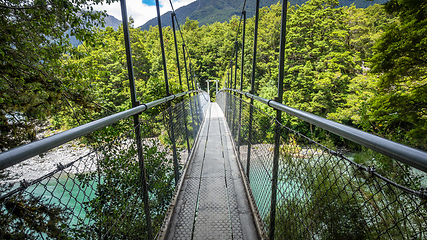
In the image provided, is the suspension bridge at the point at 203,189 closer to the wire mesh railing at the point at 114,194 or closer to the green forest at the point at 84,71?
the wire mesh railing at the point at 114,194

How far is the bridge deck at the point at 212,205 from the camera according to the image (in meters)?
1.52

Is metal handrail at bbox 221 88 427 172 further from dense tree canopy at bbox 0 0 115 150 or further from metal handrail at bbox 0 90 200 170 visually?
dense tree canopy at bbox 0 0 115 150

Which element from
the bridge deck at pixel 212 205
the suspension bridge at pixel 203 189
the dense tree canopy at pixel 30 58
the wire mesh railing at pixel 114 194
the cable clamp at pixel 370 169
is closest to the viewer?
the cable clamp at pixel 370 169

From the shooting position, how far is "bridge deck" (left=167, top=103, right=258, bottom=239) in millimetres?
1521

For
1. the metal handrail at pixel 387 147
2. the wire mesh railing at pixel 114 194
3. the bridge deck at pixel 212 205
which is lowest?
the bridge deck at pixel 212 205

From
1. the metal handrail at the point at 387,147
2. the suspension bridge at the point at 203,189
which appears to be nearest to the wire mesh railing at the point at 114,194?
the suspension bridge at the point at 203,189

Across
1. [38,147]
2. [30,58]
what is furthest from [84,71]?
[38,147]

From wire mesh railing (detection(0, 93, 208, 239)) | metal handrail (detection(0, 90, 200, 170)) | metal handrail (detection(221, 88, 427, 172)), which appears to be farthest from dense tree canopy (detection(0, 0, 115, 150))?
metal handrail (detection(221, 88, 427, 172))

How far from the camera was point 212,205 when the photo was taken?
183 centimetres

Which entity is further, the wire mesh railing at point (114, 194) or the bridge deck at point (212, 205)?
the bridge deck at point (212, 205)

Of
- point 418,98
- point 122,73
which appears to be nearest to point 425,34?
point 418,98

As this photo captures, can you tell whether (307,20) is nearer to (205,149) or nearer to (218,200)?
(205,149)

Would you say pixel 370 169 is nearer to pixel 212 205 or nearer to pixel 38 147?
pixel 38 147

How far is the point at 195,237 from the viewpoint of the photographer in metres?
1.48
